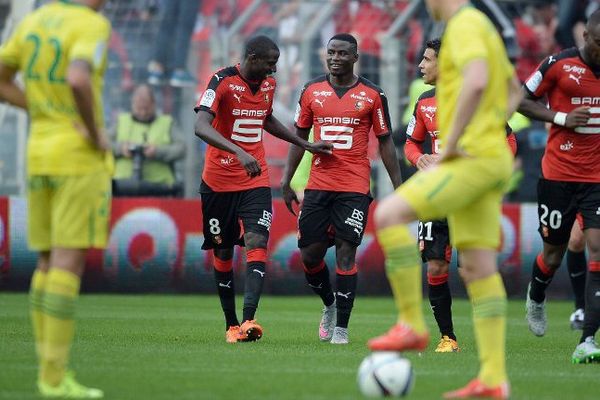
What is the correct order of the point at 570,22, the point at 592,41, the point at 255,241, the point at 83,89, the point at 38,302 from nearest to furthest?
the point at 83,89
the point at 38,302
the point at 592,41
the point at 255,241
the point at 570,22

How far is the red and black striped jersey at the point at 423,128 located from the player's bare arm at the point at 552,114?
82 cm

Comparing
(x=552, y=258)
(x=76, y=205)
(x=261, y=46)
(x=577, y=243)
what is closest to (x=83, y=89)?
Result: (x=76, y=205)

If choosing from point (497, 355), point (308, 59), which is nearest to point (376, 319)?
point (308, 59)

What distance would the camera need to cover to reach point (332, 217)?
12.0 m

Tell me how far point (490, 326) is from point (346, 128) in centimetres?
477

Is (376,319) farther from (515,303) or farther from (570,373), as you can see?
(570,373)

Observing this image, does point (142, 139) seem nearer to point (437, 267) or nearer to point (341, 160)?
point (341, 160)

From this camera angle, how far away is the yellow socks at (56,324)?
729 centimetres

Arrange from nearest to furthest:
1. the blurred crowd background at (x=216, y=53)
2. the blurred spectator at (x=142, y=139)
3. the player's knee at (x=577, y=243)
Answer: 1. the player's knee at (x=577, y=243)
2. the blurred spectator at (x=142, y=139)
3. the blurred crowd background at (x=216, y=53)

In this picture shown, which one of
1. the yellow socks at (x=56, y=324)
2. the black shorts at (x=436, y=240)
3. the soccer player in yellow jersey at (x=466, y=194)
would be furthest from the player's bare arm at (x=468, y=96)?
the black shorts at (x=436, y=240)

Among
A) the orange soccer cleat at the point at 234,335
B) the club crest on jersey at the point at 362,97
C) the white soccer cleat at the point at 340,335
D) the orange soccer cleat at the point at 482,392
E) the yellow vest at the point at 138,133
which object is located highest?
the club crest on jersey at the point at 362,97

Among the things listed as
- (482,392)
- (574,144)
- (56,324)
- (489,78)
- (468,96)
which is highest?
(489,78)

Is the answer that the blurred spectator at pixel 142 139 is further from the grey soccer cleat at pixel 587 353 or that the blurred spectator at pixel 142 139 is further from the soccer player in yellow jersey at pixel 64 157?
the soccer player in yellow jersey at pixel 64 157

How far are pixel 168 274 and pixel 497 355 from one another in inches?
429
